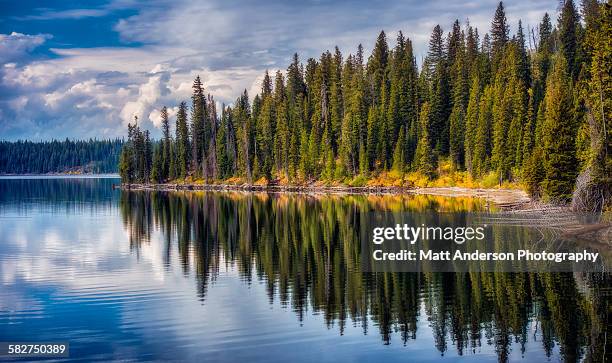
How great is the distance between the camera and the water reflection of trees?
2239cm

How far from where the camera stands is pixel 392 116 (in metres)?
124

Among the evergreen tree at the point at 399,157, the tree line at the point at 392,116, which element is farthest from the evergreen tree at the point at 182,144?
the evergreen tree at the point at 399,157

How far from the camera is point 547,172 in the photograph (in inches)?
2061

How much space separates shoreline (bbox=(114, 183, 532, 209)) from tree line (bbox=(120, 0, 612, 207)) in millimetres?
3467

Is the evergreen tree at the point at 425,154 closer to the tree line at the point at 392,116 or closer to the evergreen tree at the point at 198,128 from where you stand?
the tree line at the point at 392,116

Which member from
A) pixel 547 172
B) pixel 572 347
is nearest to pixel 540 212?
pixel 547 172

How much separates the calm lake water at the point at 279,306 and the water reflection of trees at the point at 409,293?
0.23ft

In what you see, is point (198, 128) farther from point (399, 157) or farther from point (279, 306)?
point (279, 306)

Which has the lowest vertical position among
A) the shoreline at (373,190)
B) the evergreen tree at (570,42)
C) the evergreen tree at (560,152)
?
the shoreline at (373,190)

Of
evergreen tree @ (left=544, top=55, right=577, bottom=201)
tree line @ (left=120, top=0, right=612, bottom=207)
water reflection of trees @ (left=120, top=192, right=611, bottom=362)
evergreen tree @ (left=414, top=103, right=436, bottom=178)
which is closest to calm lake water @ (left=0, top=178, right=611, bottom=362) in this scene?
water reflection of trees @ (left=120, top=192, right=611, bottom=362)

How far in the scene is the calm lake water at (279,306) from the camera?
69.2ft

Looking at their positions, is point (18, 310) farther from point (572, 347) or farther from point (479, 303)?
point (572, 347)

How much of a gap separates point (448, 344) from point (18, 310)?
17.0 meters

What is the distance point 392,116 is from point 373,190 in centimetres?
1824
